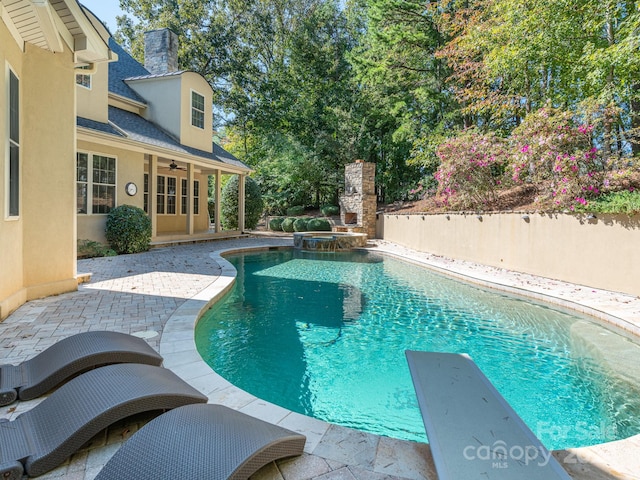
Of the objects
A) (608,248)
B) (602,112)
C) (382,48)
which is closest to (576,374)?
(608,248)

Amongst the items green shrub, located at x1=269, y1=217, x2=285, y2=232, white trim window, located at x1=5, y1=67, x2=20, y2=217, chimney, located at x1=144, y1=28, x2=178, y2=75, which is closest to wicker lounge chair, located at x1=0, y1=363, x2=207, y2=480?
white trim window, located at x1=5, y1=67, x2=20, y2=217

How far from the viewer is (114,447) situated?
2156mm

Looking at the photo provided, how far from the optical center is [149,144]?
36.4 ft

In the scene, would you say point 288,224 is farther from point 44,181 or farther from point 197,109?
point 44,181

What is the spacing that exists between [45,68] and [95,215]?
18.1 ft

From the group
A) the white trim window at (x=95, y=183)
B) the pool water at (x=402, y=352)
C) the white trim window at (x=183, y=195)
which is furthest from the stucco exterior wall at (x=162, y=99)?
the pool water at (x=402, y=352)

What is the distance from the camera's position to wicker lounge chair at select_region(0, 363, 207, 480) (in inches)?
74.5

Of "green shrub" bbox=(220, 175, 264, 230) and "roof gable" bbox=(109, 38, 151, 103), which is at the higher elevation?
"roof gable" bbox=(109, 38, 151, 103)

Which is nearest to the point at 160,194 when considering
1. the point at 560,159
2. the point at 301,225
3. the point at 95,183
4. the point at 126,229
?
the point at 95,183

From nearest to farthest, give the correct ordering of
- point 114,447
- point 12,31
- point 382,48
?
point 114,447 < point 12,31 < point 382,48

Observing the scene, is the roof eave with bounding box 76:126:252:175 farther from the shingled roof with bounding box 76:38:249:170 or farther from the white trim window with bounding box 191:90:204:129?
the white trim window with bounding box 191:90:204:129

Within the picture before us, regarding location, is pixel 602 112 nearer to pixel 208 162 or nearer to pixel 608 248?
pixel 608 248

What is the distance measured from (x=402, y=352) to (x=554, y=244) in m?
5.45

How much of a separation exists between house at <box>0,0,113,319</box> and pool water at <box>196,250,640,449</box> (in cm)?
268
